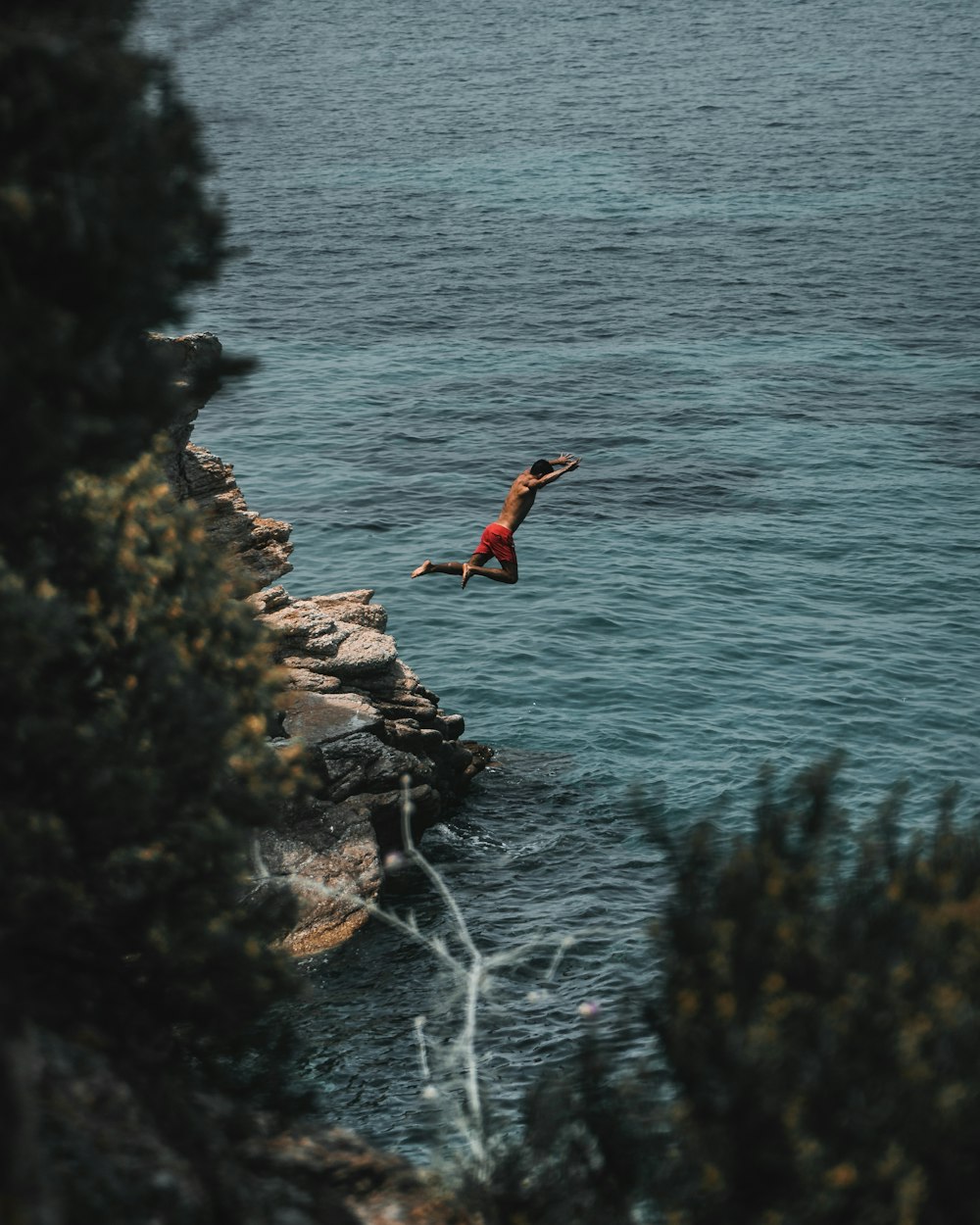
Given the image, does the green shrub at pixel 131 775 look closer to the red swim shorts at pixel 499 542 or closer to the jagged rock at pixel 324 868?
the jagged rock at pixel 324 868

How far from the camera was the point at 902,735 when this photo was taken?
38531 millimetres

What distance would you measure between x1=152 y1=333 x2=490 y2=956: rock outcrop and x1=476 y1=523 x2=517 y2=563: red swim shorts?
13.7ft

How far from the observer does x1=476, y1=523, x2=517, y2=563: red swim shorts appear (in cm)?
3319

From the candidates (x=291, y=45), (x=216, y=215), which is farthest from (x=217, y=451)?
(x=291, y=45)

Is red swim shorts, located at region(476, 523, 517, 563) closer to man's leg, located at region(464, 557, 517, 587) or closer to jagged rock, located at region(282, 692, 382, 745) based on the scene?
man's leg, located at region(464, 557, 517, 587)

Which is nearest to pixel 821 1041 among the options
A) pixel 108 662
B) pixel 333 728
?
pixel 108 662

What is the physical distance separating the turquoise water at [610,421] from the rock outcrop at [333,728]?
133 centimetres

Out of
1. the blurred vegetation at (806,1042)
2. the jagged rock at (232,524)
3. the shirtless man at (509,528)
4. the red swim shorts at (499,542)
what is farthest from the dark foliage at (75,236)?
the jagged rock at (232,524)

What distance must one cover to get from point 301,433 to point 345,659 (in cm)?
3066

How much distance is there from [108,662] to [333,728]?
55.9ft

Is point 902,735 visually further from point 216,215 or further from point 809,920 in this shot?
point 216,215

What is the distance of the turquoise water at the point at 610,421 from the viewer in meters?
34.8

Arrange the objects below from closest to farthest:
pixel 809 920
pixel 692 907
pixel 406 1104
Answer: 1. pixel 809 920
2. pixel 692 907
3. pixel 406 1104

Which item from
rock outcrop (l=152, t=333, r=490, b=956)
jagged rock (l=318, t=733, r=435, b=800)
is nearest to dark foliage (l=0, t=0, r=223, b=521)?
rock outcrop (l=152, t=333, r=490, b=956)
